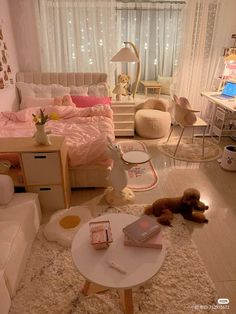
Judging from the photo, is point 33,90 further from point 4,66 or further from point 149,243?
point 149,243

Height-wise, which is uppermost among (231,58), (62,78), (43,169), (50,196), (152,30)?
(152,30)

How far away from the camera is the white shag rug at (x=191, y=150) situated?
3221 mm

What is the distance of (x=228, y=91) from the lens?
3.58 metres

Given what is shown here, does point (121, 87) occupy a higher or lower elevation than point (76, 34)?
lower

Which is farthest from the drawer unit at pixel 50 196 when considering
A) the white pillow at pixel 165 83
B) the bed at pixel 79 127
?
the white pillow at pixel 165 83

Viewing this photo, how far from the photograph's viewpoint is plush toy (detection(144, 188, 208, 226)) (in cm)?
205

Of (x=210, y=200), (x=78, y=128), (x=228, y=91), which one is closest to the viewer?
(x=210, y=200)

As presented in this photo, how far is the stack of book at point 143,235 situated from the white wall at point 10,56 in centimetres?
262

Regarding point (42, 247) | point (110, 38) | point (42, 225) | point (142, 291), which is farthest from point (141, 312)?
point (110, 38)

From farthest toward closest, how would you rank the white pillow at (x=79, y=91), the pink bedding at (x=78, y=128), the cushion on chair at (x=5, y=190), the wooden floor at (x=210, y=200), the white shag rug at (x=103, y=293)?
the white pillow at (x=79, y=91) < the pink bedding at (x=78, y=128) < the cushion on chair at (x=5, y=190) < the wooden floor at (x=210, y=200) < the white shag rug at (x=103, y=293)

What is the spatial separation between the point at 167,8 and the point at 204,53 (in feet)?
3.47

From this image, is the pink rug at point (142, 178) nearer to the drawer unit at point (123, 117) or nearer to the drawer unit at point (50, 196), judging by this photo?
the drawer unit at point (50, 196)

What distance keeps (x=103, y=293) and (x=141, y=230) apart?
20.2 inches

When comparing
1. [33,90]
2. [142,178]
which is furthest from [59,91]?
[142,178]
